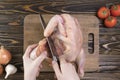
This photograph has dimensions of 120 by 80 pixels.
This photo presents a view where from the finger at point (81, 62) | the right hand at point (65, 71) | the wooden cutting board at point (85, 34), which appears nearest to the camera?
the right hand at point (65, 71)

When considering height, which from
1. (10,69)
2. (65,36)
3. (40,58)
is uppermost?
(65,36)

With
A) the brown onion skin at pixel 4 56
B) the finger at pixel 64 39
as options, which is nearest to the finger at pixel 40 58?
the finger at pixel 64 39

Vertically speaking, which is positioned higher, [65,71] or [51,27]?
[51,27]

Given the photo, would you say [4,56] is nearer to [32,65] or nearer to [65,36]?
[32,65]

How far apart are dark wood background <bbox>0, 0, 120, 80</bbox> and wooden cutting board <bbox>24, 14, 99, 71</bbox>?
4 cm

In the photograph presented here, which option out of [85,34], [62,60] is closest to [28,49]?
[62,60]

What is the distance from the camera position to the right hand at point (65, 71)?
1.20 metres

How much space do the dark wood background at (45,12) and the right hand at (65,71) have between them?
0.27 meters

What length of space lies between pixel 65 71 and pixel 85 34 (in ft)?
1.05

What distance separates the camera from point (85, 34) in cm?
145

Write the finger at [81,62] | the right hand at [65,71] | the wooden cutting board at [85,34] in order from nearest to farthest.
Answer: the right hand at [65,71], the finger at [81,62], the wooden cutting board at [85,34]

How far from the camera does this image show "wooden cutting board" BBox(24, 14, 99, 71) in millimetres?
1431

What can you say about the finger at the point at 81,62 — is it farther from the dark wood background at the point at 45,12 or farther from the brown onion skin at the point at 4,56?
the brown onion skin at the point at 4,56

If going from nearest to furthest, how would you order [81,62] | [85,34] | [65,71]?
[65,71]
[81,62]
[85,34]
